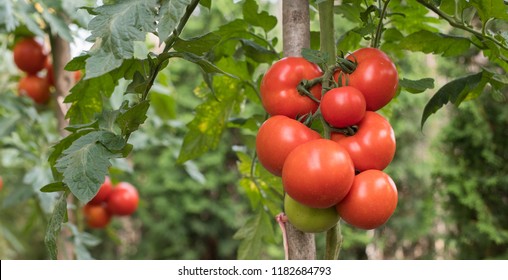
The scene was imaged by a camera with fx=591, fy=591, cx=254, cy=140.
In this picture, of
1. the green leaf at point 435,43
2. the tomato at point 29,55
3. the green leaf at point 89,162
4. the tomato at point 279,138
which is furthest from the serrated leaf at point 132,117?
the tomato at point 29,55

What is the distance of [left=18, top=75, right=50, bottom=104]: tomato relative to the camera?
1486mm

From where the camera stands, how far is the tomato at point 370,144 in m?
0.57

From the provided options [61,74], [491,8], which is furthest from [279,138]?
[61,74]

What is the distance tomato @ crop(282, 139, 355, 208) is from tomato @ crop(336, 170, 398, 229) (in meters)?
0.01

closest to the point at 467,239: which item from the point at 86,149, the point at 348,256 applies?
the point at 348,256

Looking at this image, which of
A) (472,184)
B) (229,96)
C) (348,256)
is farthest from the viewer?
(348,256)

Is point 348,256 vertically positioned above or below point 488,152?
below

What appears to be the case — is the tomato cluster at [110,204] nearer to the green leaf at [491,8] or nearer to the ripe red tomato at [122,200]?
the ripe red tomato at [122,200]

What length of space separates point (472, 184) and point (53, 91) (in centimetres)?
139
